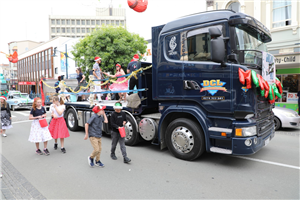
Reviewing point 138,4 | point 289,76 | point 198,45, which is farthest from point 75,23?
point 198,45

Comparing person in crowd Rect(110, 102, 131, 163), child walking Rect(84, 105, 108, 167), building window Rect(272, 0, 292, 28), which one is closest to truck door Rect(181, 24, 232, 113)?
person in crowd Rect(110, 102, 131, 163)

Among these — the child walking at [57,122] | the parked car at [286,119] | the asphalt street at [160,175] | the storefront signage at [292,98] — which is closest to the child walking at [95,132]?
the asphalt street at [160,175]

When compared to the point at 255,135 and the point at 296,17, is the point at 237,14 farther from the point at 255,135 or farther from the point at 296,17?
the point at 296,17

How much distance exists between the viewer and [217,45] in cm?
425

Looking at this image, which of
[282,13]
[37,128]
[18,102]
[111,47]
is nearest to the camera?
[37,128]

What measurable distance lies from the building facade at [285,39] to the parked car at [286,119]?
3.51m

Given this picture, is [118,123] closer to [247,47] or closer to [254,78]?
[254,78]

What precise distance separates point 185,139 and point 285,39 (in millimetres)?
11315

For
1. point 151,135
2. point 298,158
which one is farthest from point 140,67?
point 298,158

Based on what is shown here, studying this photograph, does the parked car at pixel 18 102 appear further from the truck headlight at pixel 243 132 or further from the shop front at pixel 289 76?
the truck headlight at pixel 243 132

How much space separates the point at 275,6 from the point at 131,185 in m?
14.1

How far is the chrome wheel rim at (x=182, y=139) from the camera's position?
16.4 ft

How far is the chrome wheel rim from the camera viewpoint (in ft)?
16.4

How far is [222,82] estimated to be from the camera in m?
4.48
